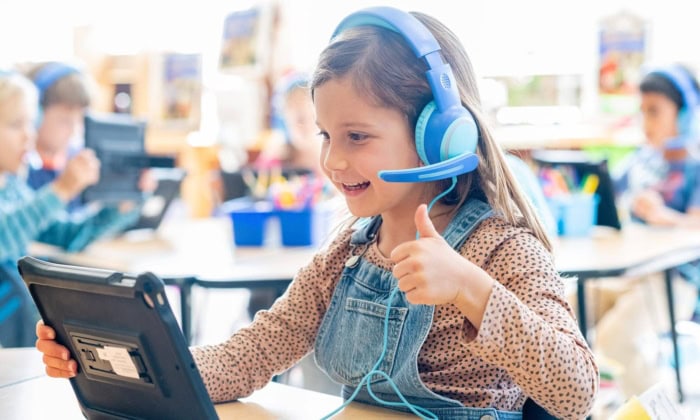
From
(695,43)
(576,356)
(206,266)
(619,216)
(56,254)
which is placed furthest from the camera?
(695,43)

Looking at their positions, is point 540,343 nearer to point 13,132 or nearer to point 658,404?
point 658,404

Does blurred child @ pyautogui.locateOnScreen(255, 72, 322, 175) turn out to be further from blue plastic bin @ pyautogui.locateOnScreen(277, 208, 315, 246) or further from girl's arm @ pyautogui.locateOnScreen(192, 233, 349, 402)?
girl's arm @ pyautogui.locateOnScreen(192, 233, 349, 402)

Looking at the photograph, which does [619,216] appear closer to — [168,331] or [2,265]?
[2,265]

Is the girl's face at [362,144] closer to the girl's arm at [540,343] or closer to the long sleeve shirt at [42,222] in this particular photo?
the girl's arm at [540,343]

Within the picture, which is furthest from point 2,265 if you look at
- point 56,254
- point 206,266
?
point 206,266

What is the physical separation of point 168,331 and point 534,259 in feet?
1.37

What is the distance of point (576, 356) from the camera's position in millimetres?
832

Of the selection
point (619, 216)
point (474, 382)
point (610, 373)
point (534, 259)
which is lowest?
point (610, 373)

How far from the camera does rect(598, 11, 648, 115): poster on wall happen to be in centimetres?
473

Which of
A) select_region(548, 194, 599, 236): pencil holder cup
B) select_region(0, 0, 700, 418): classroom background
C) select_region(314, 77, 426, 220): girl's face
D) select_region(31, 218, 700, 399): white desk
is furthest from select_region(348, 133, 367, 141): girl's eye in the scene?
select_region(0, 0, 700, 418): classroom background

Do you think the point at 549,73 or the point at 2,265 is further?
the point at 549,73

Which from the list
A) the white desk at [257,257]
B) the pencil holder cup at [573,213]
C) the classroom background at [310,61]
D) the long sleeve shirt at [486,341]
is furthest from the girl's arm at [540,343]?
the classroom background at [310,61]

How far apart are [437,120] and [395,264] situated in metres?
0.19

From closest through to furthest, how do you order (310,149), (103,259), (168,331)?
(168,331)
(103,259)
(310,149)
